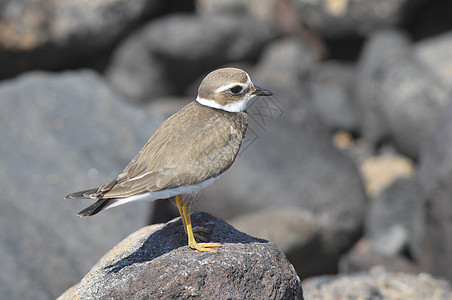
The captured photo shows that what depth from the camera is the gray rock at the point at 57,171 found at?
1045 centimetres

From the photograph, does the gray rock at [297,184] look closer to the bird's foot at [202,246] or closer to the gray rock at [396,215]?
the gray rock at [396,215]

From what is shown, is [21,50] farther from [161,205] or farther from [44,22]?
[161,205]

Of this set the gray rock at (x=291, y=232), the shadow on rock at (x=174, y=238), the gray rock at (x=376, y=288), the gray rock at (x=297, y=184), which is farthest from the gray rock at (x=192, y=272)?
the gray rock at (x=297, y=184)

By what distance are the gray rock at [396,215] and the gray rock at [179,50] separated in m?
6.74

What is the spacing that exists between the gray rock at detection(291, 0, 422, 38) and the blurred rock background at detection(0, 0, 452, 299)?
41mm

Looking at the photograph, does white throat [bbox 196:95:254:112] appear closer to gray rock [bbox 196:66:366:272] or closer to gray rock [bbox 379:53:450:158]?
gray rock [bbox 196:66:366:272]

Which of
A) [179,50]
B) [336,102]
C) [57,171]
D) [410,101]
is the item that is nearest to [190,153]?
[57,171]

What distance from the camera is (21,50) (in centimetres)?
1761

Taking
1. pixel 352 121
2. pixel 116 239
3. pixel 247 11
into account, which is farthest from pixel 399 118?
pixel 116 239

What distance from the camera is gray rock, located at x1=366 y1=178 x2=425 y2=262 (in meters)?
13.8

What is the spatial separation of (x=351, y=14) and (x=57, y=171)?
35.1 ft

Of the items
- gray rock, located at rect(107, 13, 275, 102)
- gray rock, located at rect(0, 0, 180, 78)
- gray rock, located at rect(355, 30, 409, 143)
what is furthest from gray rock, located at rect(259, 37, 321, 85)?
gray rock, located at rect(0, 0, 180, 78)

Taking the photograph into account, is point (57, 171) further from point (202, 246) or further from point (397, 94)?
point (397, 94)

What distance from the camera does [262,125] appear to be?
24.8ft
